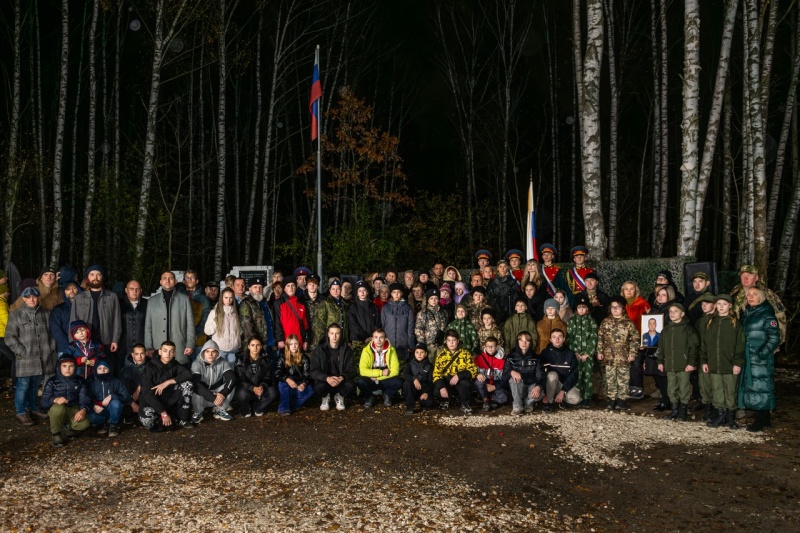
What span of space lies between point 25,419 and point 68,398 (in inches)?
51.6

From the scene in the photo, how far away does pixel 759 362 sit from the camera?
7496 mm

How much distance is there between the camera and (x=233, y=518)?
4941 millimetres

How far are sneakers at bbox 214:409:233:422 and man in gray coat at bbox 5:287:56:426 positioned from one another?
2245 mm

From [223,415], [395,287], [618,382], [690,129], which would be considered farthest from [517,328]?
[690,129]

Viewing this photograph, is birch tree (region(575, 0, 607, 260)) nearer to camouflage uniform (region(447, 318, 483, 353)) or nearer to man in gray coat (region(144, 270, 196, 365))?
camouflage uniform (region(447, 318, 483, 353))

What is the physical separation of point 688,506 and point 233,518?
3654mm

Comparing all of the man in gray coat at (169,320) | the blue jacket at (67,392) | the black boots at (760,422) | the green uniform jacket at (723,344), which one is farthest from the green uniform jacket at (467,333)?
the blue jacket at (67,392)

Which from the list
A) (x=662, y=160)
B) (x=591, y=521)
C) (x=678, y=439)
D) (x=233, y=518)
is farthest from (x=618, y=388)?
(x=662, y=160)

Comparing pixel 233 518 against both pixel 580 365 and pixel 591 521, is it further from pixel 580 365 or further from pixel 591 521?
pixel 580 365

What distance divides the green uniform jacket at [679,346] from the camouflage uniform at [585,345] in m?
0.99

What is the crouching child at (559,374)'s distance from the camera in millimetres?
8797

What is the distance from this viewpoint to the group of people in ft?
25.3

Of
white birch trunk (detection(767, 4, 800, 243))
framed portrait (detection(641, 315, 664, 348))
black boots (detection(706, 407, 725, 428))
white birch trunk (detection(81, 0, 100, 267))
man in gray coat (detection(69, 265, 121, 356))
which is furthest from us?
white birch trunk (detection(81, 0, 100, 267))

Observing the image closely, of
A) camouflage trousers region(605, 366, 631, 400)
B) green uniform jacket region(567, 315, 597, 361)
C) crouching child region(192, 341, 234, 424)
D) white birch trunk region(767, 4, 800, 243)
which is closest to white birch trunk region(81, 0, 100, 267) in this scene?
crouching child region(192, 341, 234, 424)
